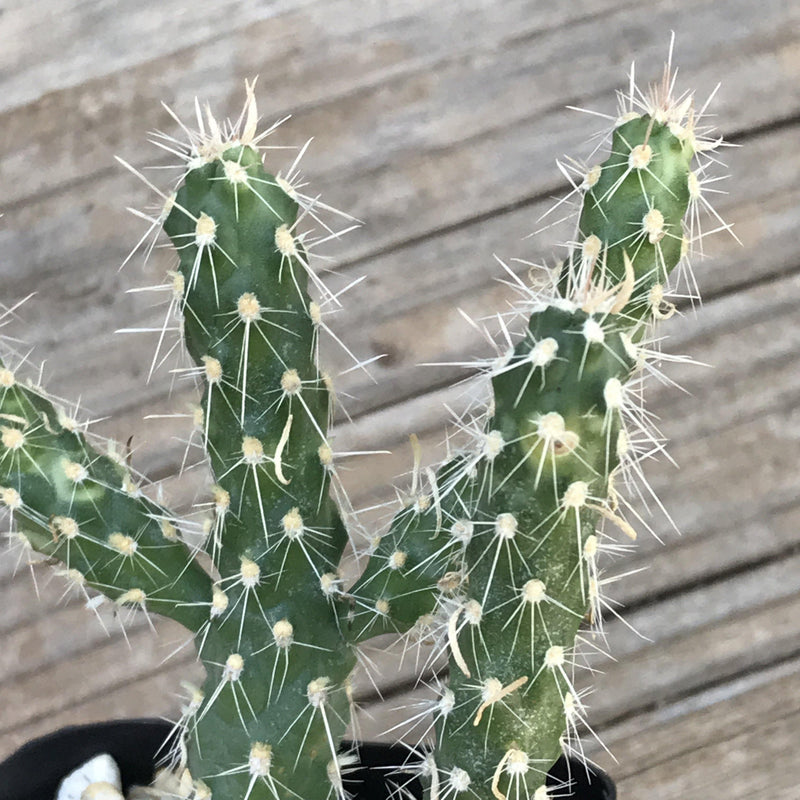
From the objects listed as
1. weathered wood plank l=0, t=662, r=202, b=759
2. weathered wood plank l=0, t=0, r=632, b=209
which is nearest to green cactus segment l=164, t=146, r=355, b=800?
weathered wood plank l=0, t=662, r=202, b=759

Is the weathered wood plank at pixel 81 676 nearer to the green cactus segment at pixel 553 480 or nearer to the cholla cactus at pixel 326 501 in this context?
the cholla cactus at pixel 326 501

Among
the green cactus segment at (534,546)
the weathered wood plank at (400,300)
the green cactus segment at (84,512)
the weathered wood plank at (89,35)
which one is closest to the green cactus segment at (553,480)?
the green cactus segment at (534,546)

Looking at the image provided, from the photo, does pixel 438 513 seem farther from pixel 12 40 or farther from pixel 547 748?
pixel 12 40

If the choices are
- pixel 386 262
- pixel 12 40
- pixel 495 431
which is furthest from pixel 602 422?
pixel 12 40

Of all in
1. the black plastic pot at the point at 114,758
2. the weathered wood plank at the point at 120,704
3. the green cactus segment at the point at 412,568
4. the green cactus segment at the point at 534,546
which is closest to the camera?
the green cactus segment at the point at 534,546

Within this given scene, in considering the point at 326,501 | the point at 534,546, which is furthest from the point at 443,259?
the point at 534,546

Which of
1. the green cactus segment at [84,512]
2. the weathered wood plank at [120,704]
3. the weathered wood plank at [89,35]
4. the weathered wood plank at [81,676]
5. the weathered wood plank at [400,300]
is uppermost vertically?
the weathered wood plank at [89,35]

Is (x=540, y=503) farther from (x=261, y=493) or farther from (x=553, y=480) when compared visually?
(x=261, y=493)
